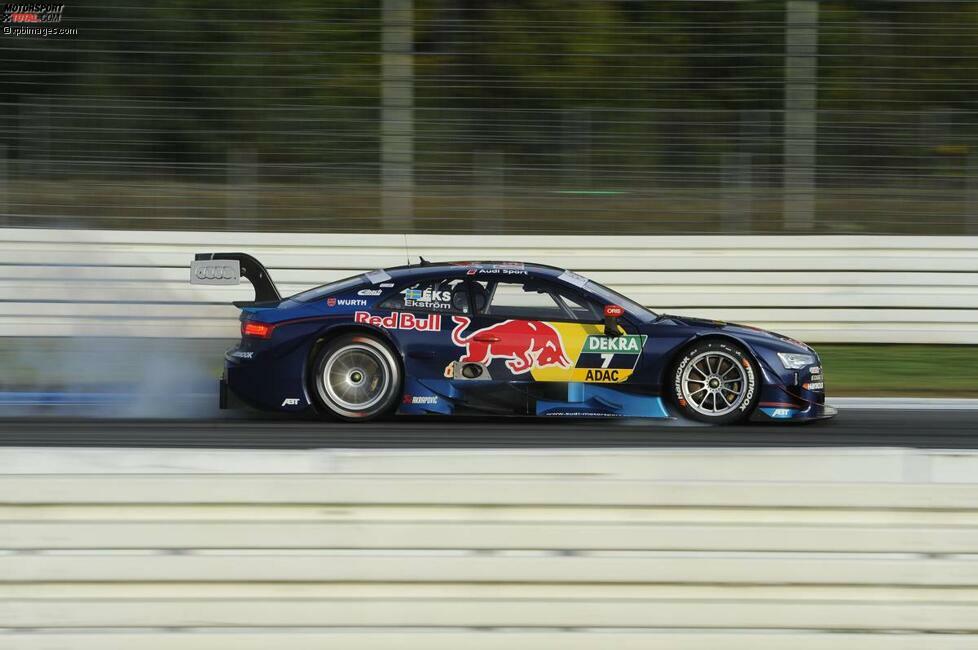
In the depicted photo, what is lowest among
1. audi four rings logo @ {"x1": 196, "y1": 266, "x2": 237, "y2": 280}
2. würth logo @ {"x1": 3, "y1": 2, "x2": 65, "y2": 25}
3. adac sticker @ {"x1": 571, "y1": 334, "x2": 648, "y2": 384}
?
adac sticker @ {"x1": 571, "y1": 334, "x2": 648, "y2": 384}

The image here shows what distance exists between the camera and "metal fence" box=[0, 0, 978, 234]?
455 inches

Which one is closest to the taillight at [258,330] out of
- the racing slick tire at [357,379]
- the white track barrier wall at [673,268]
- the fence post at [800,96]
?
the racing slick tire at [357,379]

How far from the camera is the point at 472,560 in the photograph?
3510 millimetres

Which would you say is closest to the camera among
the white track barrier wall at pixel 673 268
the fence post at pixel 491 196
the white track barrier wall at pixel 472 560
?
the white track barrier wall at pixel 472 560

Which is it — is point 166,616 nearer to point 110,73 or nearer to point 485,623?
point 485,623

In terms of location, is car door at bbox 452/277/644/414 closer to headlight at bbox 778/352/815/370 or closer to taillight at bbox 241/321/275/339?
headlight at bbox 778/352/815/370

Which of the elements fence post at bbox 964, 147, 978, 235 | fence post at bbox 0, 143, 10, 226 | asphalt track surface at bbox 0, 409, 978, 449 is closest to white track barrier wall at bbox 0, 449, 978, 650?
asphalt track surface at bbox 0, 409, 978, 449

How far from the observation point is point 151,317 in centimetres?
1076

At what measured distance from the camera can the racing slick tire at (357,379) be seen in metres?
7.93

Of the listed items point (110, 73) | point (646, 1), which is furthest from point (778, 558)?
point (110, 73)

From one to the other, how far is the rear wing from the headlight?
3384 mm

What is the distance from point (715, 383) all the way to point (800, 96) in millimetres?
4810

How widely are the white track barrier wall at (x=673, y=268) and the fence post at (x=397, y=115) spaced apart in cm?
46

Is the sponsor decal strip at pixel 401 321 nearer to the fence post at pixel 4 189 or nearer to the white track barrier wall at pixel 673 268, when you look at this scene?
the white track barrier wall at pixel 673 268
